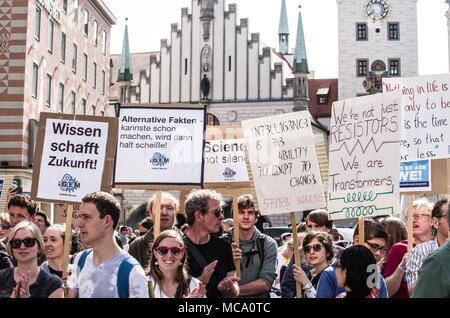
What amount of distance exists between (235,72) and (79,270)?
37414mm

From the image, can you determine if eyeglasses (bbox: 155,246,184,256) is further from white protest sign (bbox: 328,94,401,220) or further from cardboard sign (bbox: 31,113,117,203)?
white protest sign (bbox: 328,94,401,220)

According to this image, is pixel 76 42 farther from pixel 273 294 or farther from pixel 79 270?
pixel 79 270

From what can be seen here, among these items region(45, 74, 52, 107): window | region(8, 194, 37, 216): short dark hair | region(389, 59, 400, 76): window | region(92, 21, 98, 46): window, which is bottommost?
region(8, 194, 37, 216): short dark hair

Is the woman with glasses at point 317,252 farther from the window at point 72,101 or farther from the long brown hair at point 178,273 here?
the window at point 72,101

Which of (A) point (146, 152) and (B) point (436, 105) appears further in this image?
(B) point (436, 105)

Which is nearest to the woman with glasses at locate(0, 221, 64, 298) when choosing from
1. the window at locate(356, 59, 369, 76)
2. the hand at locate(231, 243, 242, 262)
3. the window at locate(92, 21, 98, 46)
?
the hand at locate(231, 243, 242, 262)

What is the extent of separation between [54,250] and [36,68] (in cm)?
2194

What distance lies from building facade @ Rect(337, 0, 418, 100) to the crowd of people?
149 ft

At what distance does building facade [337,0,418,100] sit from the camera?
50.9 metres

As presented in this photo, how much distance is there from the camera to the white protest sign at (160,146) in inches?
256

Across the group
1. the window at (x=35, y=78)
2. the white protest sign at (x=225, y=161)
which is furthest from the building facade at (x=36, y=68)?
the white protest sign at (x=225, y=161)

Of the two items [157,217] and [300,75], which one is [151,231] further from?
[300,75]
